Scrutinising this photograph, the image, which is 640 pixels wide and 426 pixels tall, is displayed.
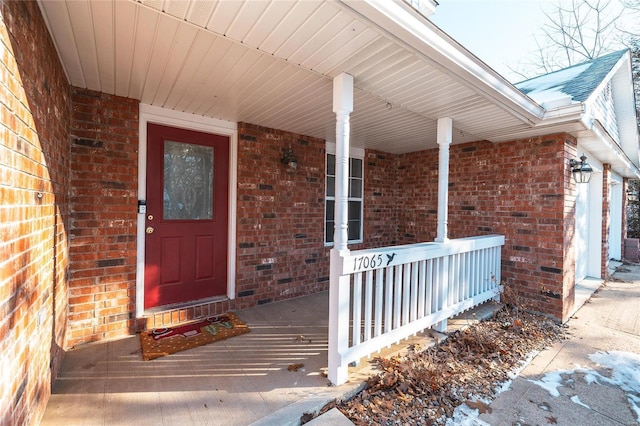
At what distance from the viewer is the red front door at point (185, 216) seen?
3.30m

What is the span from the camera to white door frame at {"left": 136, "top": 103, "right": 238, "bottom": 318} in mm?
3154

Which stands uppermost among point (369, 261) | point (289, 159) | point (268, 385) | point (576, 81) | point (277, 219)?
point (576, 81)

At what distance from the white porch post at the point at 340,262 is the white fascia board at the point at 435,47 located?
1.95 ft

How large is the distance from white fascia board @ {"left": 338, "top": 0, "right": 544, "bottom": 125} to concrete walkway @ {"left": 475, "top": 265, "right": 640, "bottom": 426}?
261 cm

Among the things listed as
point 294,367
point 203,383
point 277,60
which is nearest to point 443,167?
point 277,60

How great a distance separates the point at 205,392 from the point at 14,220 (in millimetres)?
1654

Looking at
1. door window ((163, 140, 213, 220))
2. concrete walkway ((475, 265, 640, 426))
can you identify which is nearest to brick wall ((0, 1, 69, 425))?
door window ((163, 140, 213, 220))

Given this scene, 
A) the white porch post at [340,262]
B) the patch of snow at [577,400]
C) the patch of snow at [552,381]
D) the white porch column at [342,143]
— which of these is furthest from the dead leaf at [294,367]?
the patch of snow at [577,400]

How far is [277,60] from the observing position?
2.24 metres

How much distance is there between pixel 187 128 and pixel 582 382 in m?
4.70

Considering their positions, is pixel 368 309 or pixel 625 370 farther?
pixel 625 370

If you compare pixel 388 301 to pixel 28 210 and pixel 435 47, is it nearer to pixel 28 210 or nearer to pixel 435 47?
pixel 435 47

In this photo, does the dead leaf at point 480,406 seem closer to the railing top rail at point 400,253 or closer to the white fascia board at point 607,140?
the railing top rail at point 400,253

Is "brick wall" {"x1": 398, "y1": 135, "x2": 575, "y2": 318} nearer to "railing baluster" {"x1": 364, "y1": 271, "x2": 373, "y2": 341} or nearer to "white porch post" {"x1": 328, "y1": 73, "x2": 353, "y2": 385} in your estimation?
"railing baluster" {"x1": 364, "y1": 271, "x2": 373, "y2": 341}
